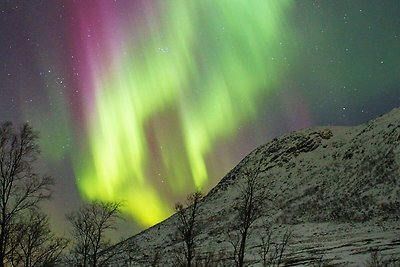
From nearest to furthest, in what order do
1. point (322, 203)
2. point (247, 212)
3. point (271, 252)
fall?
point (247, 212)
point (271, 252)
point (322, 203)

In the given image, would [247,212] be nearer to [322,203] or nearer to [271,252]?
[271,252]

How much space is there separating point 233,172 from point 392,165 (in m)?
97.3

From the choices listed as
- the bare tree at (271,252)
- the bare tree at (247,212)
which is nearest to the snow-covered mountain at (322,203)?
the bare tree at (247,212)

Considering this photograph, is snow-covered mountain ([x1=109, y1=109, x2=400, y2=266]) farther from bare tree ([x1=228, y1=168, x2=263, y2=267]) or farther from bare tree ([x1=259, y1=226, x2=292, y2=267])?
bare tree ([x1=259, y1=226, x2=292, y2=267])

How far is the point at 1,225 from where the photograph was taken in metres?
12.2

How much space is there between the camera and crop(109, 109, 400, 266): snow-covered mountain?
1748 inches

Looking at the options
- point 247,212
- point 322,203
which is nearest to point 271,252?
point 247,212

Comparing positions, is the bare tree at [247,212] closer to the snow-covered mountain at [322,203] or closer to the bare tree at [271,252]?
the bare tree at [271,252]

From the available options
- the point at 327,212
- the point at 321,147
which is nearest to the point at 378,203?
the point at 327,212

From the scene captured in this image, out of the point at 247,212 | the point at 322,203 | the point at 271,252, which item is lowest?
the point at 271,252

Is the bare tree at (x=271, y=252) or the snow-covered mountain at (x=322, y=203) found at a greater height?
the snow-covered mountain at (x=322, y=203)

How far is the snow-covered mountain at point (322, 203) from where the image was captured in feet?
146

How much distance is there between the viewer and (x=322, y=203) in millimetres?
84375

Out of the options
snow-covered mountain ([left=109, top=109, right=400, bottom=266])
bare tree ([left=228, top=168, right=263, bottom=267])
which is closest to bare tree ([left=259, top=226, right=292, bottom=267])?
bare tree ([left=228, top=168, right=263, bottom=267])
